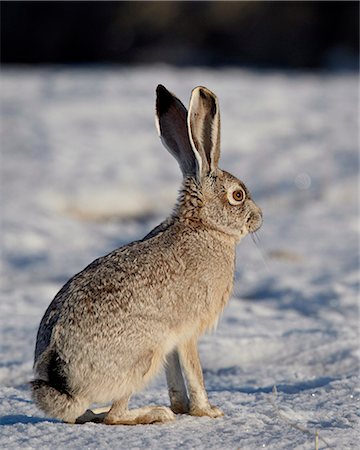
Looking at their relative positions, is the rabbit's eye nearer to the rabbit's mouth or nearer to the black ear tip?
the rabbit's mouth

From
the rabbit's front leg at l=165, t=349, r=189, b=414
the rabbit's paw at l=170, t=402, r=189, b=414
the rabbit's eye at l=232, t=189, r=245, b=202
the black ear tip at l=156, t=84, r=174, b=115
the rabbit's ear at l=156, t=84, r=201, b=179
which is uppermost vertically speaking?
the black ear tip at l=156, t=84, r=174, b=115

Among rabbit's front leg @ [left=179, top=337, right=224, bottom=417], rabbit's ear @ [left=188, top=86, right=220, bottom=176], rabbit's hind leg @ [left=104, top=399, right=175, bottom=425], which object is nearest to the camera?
rabbit's hind leg @ [left=104, top=399, right=175, bottom=425]

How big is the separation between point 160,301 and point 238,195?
778 mm

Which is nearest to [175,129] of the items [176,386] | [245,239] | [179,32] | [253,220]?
[253,220]

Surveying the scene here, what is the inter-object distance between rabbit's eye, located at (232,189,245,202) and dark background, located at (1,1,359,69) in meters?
17.6

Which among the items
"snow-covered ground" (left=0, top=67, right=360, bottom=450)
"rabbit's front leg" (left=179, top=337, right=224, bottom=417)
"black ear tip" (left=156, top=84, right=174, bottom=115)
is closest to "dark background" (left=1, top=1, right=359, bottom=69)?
"snow-covered ground" (left=0, top=67, right=360, bottom=450)

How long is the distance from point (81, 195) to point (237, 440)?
6.57 meters

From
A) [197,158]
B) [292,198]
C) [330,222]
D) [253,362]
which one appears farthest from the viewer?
[292,198]

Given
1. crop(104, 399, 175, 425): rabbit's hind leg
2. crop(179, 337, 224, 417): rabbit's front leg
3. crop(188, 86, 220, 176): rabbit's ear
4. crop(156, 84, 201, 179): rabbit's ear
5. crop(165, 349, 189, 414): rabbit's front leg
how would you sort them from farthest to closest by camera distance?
crop(156, 84, 201, 179): rabbit's ear, crop(188, 86, 220, 176): rabbit's ear, crop(165, 349, 189, 414): rabbit's front leg, crop(179, 337, 224, 417): rabbit's front leg, crop(104, 399, 175, 425): rabbit's hind leg

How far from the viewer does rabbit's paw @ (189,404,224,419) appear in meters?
4.08

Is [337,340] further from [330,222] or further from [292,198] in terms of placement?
[292,198]

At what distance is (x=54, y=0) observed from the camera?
Result: 2333 cm

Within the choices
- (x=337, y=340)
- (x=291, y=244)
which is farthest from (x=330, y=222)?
(x=337, y=340)

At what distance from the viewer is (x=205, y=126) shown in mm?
4363
